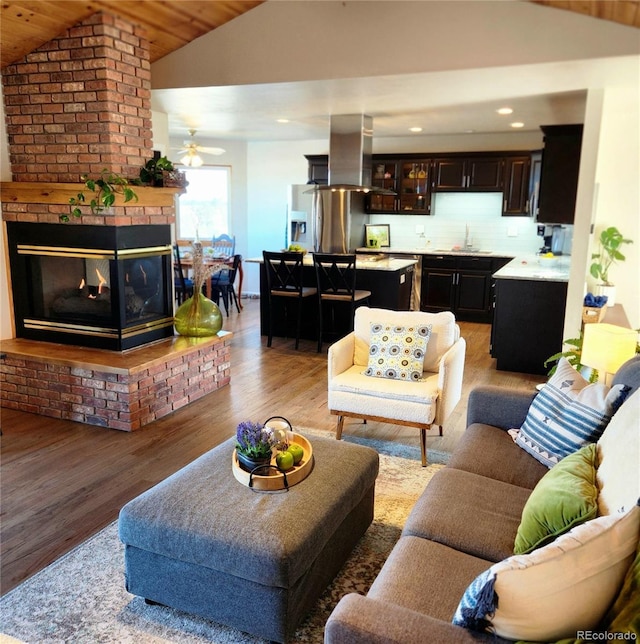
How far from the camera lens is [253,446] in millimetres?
2223

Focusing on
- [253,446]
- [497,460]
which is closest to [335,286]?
[497,460]

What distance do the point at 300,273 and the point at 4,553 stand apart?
4.16m

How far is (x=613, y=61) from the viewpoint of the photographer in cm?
368

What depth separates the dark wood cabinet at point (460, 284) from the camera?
306 inches

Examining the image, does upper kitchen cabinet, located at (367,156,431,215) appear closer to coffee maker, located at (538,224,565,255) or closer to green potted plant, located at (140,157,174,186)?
coffee maker, located at (538,224,565,255)

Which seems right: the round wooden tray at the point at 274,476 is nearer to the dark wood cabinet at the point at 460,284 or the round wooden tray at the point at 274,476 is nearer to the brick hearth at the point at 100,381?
the brick hearth at the point at 100,381

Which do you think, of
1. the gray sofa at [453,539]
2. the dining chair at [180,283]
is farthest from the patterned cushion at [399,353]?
the dining chair at [180,283]

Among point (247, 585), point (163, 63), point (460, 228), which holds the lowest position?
point (247, 585)

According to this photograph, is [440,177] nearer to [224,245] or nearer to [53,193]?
[224,245]

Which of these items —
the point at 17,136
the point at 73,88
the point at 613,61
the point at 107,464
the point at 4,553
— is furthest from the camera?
the point at 17,136

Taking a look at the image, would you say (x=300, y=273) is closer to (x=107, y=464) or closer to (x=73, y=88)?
(x=73, y=88)

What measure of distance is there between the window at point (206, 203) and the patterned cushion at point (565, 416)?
24.7ft

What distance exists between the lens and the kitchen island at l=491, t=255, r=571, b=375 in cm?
518

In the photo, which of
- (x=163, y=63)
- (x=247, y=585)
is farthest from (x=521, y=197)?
(x=247, y=585)
